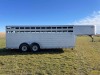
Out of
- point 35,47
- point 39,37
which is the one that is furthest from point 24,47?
point 39,37

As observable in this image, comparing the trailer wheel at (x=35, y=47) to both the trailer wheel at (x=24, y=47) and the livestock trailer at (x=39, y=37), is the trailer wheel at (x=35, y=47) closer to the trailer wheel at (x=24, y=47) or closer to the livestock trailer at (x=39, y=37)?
the livestock trailer at (x=39, y=37)

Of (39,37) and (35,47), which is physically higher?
(39,37)

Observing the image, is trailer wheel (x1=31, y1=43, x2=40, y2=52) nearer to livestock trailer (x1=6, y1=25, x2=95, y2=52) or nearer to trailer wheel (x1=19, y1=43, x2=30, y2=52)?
livestock trailer (x1=6, y1=25, x2=95, y2=52)

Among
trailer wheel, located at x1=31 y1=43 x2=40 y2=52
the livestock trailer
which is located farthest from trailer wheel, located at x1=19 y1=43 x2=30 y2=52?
trailer wheel, located at x1=31 y1=43 x2=40 y2=52

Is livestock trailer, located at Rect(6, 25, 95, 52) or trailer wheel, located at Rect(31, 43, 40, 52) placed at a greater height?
livestock trailer, located at Rect(6, 25, 95, 52)

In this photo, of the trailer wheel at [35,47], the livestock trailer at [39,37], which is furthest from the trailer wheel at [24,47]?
the trailer wheel at [35,47]

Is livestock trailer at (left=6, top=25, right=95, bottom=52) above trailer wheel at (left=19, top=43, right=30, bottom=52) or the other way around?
above

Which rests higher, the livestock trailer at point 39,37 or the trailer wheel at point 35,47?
the livestock trailer at point 39,37

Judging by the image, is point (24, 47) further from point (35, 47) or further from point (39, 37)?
point (39, 37)

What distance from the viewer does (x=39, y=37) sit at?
13820mm

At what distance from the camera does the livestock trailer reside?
1373 cm

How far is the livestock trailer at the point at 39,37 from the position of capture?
13734 millimetres

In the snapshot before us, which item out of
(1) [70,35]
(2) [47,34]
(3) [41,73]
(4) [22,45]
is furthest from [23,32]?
(3) [41,73]

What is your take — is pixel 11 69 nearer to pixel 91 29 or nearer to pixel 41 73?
pixel 41 73
